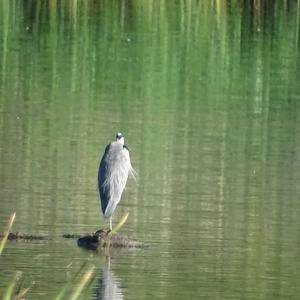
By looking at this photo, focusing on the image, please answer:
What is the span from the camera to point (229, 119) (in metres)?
20.4

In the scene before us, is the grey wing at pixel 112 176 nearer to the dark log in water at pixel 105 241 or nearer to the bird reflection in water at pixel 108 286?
the dark log in water at pixel 105 241

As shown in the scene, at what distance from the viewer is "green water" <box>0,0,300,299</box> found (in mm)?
11609

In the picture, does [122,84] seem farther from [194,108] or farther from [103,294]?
[103,294]

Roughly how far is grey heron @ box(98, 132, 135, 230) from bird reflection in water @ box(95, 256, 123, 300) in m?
1.14

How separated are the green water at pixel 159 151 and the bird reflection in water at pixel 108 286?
0.05ft

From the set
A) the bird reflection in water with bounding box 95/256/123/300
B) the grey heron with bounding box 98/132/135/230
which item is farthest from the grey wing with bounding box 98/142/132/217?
the bird reflection in water with bounding box 95/256/123/300

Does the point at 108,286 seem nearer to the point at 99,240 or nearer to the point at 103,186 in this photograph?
the point at 99,240

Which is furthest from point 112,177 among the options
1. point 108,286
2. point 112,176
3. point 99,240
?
point 108,286

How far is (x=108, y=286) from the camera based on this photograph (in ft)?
35.8

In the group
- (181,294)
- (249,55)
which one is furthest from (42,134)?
(249,55)

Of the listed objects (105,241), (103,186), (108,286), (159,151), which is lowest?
(108,286)

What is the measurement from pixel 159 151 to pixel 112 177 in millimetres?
4618

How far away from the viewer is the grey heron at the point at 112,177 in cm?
1266

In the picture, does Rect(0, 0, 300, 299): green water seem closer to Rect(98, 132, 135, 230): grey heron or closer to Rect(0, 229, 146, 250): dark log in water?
Rect(0, 229, 146, 250): dark log in water
